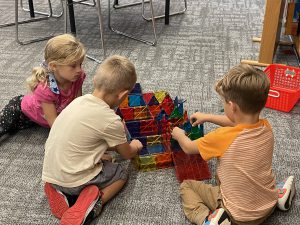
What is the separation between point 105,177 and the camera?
55.7 inches

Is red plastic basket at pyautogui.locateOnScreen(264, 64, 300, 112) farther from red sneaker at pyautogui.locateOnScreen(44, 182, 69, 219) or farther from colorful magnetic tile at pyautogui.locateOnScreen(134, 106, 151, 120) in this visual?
red sneaker at pyautogui.locateOnScreen(44, 182, 69, 219)

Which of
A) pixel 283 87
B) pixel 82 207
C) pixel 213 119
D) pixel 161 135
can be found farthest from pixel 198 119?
pixel 283 87

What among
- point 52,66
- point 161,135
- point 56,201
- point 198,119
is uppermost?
point 52,66

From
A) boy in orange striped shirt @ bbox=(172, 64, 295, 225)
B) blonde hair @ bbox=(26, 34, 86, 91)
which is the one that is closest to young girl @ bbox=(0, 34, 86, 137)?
blonde hair @ bbox=(26, 34, 86, 91)

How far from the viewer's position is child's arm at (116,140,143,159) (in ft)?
4.60

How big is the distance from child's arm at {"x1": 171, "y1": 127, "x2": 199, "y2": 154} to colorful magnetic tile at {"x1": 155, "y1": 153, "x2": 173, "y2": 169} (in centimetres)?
16

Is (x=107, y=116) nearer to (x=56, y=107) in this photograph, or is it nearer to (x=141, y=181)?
(x=141, y=181)

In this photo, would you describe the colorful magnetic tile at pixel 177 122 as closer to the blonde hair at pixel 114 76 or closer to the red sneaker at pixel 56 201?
the blonde hair at pixel 114 76

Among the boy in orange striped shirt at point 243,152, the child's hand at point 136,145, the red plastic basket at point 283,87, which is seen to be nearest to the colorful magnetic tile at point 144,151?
the child's hand at point 136,145

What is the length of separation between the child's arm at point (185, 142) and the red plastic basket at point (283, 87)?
2.52 ft

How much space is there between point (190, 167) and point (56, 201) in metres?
0.54

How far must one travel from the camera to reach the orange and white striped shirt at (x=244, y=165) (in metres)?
1.17

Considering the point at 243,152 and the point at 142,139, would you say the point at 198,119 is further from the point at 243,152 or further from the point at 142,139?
the point at 243,152

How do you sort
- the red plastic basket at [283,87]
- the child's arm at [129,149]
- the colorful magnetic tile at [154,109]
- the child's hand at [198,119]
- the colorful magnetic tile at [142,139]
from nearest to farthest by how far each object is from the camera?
the child's arm at [129,149]
the child's hand at [198,119]
the colorful magnetic tile at [142,139]
the colorful magnetic tile at [154,109]
the red plastic basket at [283,87]
